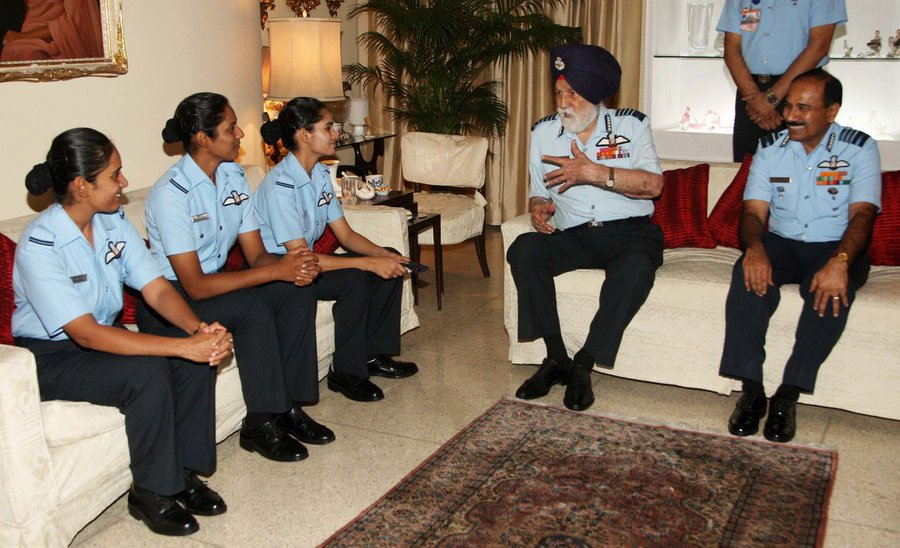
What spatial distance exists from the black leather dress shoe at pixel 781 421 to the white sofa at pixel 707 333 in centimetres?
13

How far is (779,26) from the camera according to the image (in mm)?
4109

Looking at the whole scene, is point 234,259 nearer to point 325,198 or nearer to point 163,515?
point 325,198

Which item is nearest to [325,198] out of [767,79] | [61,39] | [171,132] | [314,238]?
[314,238]

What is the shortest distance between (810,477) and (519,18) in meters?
3.97

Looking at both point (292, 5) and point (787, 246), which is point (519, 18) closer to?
point (292, 5)

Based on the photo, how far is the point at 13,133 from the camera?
3.39m

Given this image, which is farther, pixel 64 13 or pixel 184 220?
pixel 64 13

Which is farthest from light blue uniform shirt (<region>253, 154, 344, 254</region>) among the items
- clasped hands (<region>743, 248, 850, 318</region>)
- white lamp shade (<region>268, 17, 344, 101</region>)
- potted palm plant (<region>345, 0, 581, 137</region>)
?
potted palm plant (<region>345, 0, 581, 137</region>)

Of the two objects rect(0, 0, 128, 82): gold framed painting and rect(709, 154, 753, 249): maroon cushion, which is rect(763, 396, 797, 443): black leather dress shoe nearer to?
rect(709, 154, 753, 249): maroon cushion

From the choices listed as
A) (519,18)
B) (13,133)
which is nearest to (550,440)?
(13,133)

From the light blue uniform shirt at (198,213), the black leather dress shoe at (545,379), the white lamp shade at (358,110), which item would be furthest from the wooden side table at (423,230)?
the white lamp shade at (358,110)

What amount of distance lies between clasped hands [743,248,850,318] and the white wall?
8.68ft

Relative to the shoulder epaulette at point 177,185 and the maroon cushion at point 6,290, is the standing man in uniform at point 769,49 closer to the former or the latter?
the shoulder epaulette at point 177,185

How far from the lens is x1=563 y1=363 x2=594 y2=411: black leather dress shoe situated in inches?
129
